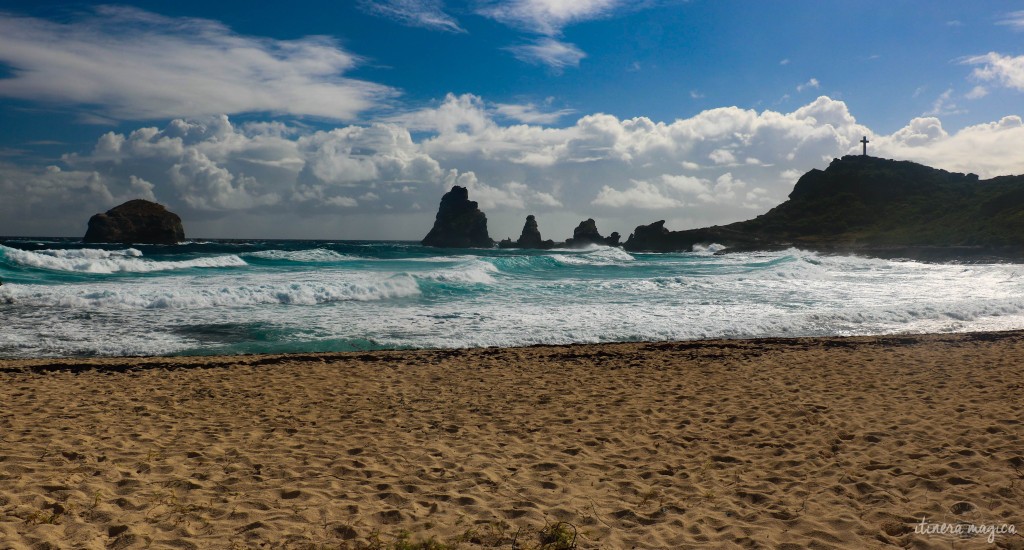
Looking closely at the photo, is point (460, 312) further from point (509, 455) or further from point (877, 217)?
point (877, 217)

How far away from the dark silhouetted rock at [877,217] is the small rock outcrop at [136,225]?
81655 millimetres

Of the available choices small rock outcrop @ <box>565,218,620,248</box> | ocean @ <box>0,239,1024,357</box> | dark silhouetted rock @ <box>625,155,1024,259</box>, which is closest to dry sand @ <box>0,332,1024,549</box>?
ocean @ <box>0,239,1024,357</box>

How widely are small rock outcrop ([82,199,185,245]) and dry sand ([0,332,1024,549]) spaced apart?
98441 mm

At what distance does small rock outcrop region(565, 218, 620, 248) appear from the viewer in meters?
124

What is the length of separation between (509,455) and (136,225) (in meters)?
110

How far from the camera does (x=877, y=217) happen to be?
329 feet

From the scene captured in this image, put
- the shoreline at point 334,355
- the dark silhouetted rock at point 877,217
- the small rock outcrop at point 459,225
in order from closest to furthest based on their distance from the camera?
→ the shoreline at point 334,355
the dark silhouetted rock at point 877,217
the small rock outcrop at point 459,225

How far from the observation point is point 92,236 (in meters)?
99.1

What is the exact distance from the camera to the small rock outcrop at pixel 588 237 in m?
124

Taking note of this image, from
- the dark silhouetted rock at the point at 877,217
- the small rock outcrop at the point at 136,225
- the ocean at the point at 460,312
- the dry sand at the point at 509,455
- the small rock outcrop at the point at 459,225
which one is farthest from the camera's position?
the small rock outcrop at the point at 459,225

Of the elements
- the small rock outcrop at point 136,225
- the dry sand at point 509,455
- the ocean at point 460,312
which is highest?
→ the small rock outcrop at point 136,225

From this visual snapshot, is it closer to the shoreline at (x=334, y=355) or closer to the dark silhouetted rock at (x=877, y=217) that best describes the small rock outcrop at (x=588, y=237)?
the dark silhouetted rock at (x=877, y=217)

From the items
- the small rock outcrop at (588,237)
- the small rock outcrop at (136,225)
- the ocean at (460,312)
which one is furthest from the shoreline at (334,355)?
the small rock outcrop at (588,237)

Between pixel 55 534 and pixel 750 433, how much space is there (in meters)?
7.32
